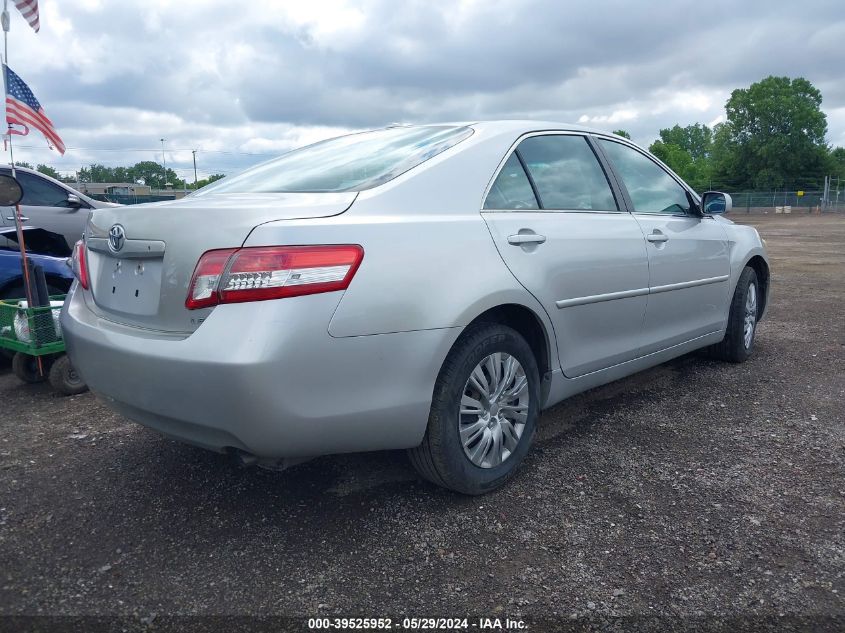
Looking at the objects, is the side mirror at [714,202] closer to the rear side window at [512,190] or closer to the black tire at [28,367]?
the rear side window at [512,190]

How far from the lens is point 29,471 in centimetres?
337

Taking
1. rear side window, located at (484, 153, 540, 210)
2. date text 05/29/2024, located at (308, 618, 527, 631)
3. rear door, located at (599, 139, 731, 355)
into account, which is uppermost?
rear side window, located at (484, 153, 540, 210)

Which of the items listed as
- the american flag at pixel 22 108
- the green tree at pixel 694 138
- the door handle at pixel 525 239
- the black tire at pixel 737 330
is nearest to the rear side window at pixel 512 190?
the door handle at pixel 525 239

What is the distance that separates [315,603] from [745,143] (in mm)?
88900

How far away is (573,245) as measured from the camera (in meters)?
3.31

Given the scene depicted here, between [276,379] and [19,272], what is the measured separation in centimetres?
424

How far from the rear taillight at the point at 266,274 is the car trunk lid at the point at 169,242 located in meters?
0.04

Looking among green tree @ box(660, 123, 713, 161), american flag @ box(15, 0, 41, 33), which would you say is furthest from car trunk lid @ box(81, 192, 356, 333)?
green tree @ box(660, 123, 713, 161)

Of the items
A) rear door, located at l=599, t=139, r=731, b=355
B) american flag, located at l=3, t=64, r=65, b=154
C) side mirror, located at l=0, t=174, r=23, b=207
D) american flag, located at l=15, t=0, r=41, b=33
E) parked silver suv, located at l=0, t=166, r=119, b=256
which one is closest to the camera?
rear door, located at l=599, t=139, r=731, b=355

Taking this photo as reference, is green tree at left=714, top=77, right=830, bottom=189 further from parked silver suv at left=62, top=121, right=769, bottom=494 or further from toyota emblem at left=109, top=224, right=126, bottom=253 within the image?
toyota emblem at left=109, top=224, right=126, bottom=253

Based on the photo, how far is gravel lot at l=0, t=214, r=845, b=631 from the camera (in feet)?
7.42

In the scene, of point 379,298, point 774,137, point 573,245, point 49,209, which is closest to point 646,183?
point 573,245

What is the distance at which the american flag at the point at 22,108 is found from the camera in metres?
6.90

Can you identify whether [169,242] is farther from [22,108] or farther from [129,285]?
[22,108]
